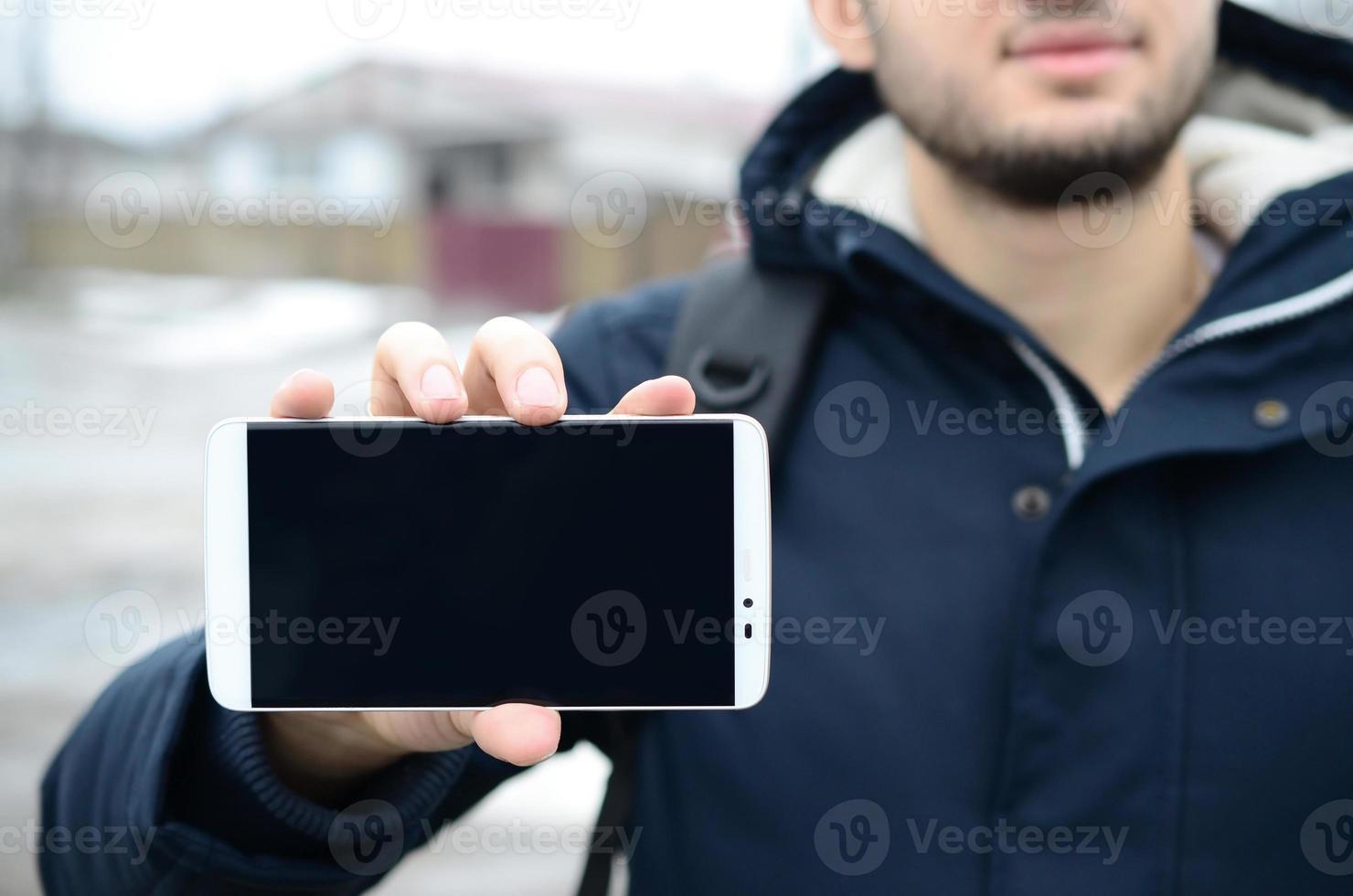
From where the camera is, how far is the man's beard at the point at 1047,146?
1.65m

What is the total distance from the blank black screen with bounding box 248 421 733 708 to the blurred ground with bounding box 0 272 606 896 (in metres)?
1.36

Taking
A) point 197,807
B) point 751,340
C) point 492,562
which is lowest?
point 197,807

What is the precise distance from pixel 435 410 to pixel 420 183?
25.8m

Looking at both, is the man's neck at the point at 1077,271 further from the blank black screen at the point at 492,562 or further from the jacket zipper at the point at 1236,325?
the blank black screen at the point at 492,562

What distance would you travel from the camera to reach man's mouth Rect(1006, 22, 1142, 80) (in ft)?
5.40

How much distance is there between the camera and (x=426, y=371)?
46.1 inches

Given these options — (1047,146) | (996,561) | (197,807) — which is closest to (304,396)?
(197,807)

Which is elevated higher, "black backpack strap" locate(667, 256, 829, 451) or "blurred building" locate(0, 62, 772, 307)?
"black backpack strap" locate(667, 256, 829, 451)

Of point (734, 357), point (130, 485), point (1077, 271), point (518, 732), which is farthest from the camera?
point (130, 485)

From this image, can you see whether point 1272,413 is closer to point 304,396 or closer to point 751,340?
point 751,340

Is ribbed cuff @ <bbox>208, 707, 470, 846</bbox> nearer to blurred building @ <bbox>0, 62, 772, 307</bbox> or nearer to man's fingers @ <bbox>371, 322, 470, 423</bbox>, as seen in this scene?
man's fingers @ <bbox>371, 322, 470, 423</bbox>

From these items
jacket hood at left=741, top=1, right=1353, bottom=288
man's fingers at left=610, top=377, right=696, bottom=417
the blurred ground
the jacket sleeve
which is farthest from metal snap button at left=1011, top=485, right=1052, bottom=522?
the blurred ground

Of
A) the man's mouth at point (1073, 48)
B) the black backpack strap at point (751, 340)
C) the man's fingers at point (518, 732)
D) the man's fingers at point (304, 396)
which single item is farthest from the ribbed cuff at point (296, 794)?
the man's mouth at point (1073, 48)

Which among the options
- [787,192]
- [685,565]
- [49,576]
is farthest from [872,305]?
[49,576]
